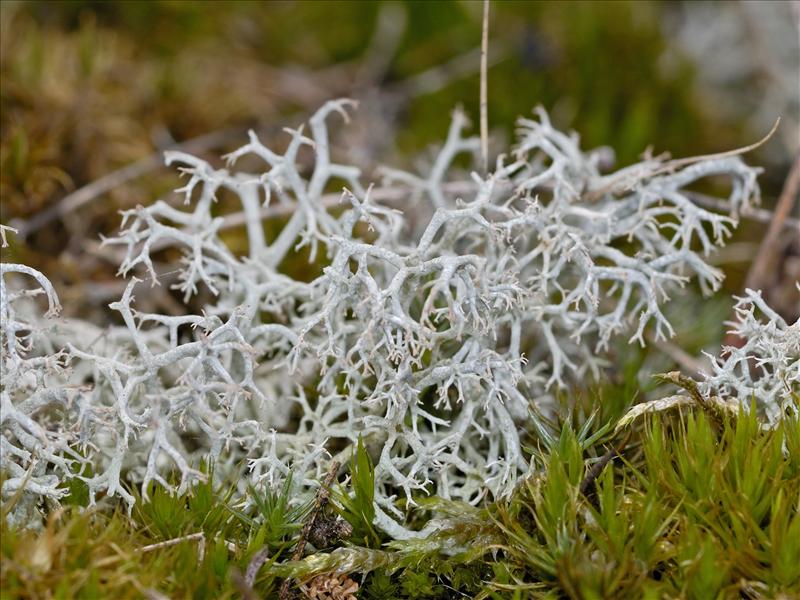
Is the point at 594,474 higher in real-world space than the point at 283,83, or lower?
lower

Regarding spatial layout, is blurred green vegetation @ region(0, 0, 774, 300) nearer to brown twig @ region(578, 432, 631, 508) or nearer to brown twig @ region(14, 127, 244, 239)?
brown twig @ region(14, 127, 244, 239)

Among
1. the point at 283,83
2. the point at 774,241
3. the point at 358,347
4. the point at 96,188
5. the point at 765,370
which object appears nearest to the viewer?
the point at 358,347

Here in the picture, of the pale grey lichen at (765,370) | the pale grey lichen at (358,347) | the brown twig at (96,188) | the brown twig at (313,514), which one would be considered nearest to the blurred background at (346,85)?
the brown twig at (96,188)

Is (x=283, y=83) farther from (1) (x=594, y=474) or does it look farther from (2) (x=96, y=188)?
(1) (x=594, y=474)

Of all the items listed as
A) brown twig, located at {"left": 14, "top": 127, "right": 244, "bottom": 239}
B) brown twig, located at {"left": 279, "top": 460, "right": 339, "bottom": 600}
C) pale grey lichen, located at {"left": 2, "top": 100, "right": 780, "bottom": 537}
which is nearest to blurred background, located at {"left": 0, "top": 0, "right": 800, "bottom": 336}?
brown twig, located at {"left": 14, "top": 127, "right": 244, "bottom": 239}

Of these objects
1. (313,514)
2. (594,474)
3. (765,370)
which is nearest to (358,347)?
(313,514)

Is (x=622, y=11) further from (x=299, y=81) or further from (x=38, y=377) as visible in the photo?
(x=38, y=377)

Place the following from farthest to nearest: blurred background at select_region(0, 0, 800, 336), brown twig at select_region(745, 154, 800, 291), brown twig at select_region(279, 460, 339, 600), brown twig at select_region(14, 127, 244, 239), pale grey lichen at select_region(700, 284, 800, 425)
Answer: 1. blurred background at select_region(0, 0, 800, 336)
2. brown twig at select_region(14, 127, 244, 239)
3. brown twig at select_region(745, 154, 800, 291)
4. pale grey lichen at select_region(700, 284, 800, 425)
5. brown twig at select_region(279, 460, 339, 600)
